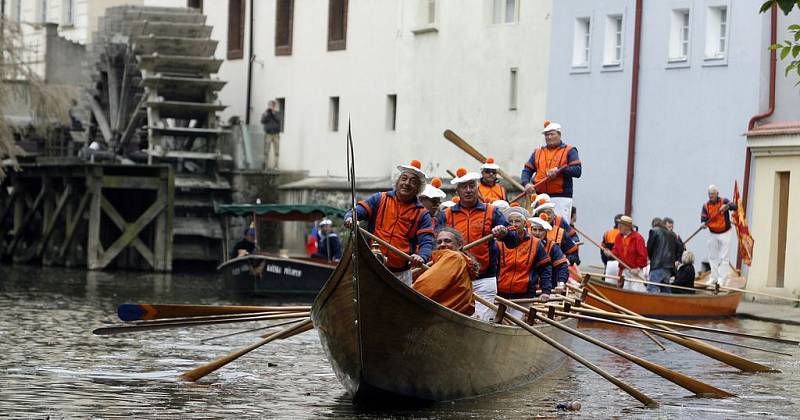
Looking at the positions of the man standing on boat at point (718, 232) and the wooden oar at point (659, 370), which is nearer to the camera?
the wooden oar at point (659, 370)

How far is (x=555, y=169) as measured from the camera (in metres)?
22.5

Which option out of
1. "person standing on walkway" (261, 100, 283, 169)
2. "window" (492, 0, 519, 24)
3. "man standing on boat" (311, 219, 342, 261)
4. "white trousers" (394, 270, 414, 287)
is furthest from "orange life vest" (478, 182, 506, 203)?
"person standing on walkway" (261, 100, 283, 169)

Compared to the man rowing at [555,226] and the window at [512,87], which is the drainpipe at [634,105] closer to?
the window at [512,87]

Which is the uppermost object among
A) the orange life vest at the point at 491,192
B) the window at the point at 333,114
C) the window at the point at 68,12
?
the window at the point at 68,12

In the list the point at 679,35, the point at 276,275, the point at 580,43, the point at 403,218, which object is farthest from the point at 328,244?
the point at 403,218

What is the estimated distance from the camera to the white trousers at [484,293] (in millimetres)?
16297

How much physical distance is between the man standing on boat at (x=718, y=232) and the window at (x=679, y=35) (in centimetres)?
528

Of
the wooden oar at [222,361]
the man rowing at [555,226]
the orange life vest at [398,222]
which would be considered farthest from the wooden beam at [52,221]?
the orange life vest at [398,222]

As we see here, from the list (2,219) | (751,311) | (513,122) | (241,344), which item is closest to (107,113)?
(2,219)

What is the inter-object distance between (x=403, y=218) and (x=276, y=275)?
18.2m

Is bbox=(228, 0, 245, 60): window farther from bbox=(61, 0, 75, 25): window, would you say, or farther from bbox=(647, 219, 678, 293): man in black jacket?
bbox=(647, 219, 678, 293): man in black jacket

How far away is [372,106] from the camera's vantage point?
1799 inches

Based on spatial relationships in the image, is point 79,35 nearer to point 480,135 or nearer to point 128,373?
point 480,135

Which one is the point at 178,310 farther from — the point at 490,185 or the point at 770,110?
the point at 770,110
